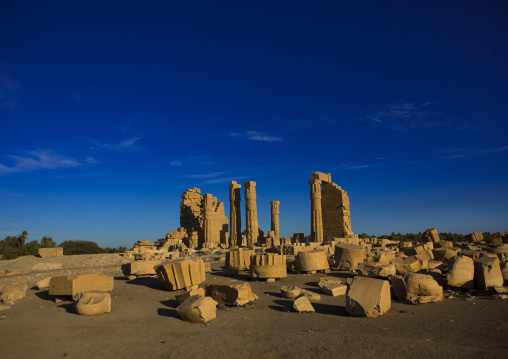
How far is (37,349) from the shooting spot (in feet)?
16.3

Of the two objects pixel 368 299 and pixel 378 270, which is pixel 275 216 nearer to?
pixel 378 270

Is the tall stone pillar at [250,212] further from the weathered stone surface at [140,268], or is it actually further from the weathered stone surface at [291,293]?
the weathered stone surface at [291,293]

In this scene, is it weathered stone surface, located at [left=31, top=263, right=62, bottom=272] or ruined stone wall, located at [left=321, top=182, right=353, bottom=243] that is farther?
ruined stone wall, located at [left=321, top=182, right=353, bottom=243]

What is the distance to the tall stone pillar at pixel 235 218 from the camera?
2936 cm

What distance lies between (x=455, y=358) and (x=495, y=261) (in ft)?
18.6

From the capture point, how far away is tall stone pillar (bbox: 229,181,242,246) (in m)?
29.4

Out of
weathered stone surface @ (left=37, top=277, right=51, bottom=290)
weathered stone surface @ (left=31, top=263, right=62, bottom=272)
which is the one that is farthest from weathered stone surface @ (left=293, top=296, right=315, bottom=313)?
weathered stone surface @ (left=31, top=263, right=62, bottom=272)

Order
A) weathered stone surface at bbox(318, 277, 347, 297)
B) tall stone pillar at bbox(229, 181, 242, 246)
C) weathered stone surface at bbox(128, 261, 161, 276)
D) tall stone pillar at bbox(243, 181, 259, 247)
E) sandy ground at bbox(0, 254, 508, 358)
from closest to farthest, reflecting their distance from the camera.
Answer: sandy ground at bbox(0, 254, 508, 358) < weathered stone surface at bbox(318, 277, 347, 297) < weathered stone surface at bbox(128, 261, 161, 276) < tall stone pillar at bbox(243, 181, 259, 247) < tall stone pillar at bbox(229, 181, 242, 246)

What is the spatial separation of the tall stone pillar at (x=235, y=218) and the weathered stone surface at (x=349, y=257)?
1747 cm

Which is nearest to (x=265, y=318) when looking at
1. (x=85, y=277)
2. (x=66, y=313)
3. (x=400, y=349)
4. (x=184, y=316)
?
→ (x=184, y=316)

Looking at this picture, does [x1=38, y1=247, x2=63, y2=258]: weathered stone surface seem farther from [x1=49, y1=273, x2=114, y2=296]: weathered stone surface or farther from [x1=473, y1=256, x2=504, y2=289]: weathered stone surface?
[x1=473, y1=256, x2=504, y2=289]: weathered stone surface

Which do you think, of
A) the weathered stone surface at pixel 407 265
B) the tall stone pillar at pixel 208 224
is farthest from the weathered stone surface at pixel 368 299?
the tall stone pillar at pixel 208 224

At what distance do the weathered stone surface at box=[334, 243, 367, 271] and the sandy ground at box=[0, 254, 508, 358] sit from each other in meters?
4.14

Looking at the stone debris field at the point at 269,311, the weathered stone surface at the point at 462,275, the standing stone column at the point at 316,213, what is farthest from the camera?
the standing stone column at the point at 316,213
